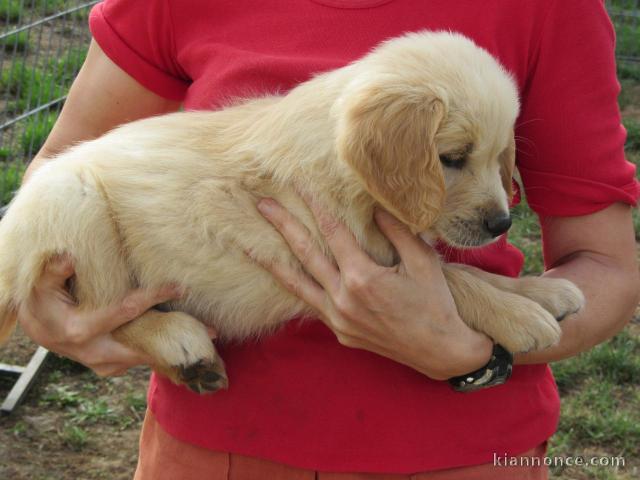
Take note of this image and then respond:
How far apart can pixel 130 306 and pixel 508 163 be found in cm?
100

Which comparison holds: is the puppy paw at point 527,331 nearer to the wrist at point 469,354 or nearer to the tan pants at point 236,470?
the wrist at point 469,354

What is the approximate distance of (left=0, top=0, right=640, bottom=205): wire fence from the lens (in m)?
5.43

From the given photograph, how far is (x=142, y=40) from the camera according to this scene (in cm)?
246

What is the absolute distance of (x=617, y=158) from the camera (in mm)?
2199

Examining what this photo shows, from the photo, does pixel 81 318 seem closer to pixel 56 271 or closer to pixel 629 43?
pixel 56 271

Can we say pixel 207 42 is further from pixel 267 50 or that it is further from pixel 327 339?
pixel 327 339

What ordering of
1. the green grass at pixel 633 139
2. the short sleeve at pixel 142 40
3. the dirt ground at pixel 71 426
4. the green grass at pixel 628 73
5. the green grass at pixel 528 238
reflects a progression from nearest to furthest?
the short sleeve at pixel 142 40
the dirt ground at pixel 71 426
the green grass at pixel 528 238
the green grass at pixel 633 139
the green grass at pixel 628 73

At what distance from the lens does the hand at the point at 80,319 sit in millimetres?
2295

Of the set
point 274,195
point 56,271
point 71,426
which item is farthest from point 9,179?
point 274,195

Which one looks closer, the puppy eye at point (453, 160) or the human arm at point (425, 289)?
the human arm at point (425, 289)

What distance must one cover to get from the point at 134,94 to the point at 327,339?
2.99 ft

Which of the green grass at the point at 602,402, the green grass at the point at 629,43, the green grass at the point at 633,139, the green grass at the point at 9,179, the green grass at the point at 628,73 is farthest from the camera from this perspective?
the green grass at the point at 629,43

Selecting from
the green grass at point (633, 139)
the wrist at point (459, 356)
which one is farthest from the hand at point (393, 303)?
the green grass at point (633, 139)

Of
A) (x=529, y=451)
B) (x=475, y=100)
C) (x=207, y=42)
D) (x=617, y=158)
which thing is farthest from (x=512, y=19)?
(x=529, y=451)
